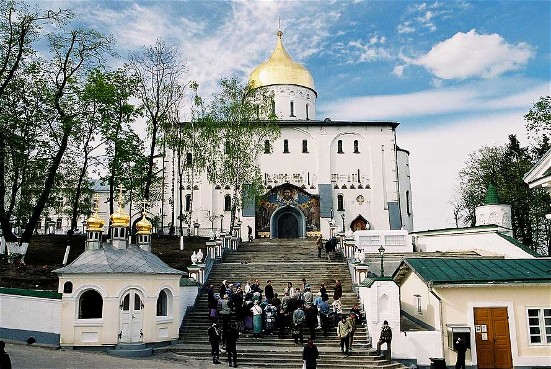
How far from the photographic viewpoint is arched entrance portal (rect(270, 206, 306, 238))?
45.5m

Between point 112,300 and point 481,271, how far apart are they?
1140 cm

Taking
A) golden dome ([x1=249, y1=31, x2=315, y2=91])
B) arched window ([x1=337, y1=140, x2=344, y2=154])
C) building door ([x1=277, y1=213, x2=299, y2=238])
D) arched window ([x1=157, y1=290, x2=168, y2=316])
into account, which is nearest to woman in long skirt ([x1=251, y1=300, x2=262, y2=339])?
arched window ([x1=157, y1=290, x2=168, y2=316])

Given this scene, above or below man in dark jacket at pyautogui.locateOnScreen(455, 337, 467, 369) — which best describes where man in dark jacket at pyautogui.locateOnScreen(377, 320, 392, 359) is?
above

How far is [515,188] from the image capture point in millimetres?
37594

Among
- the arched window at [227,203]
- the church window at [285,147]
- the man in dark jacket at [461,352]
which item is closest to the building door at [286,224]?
the arched window at [227,203]

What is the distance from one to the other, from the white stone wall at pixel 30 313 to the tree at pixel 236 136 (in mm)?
19527

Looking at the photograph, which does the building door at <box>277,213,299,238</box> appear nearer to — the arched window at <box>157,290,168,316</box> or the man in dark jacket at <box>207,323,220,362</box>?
the arched window at <box>157,290,168,316</box>

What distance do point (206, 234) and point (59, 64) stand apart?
2015 cm

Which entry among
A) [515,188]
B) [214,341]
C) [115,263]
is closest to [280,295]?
[214,341]

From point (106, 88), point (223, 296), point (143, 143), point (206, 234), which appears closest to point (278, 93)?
point (206, 234)

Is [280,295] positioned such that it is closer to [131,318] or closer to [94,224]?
[131,318]

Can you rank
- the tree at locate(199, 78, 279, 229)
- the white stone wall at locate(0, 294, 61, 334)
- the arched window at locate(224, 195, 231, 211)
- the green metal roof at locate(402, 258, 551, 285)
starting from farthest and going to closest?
the arched window at locate(224, 195, 231, 211), the tree at locate(199, 78, 279, 229), the white stone wall at locate(0, 294, 61, 334), the green metal roof at locate(402, 258, 551, 285)

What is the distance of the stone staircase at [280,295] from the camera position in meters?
16.1

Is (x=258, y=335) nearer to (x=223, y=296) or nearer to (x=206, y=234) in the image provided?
(x=223, y=296)
